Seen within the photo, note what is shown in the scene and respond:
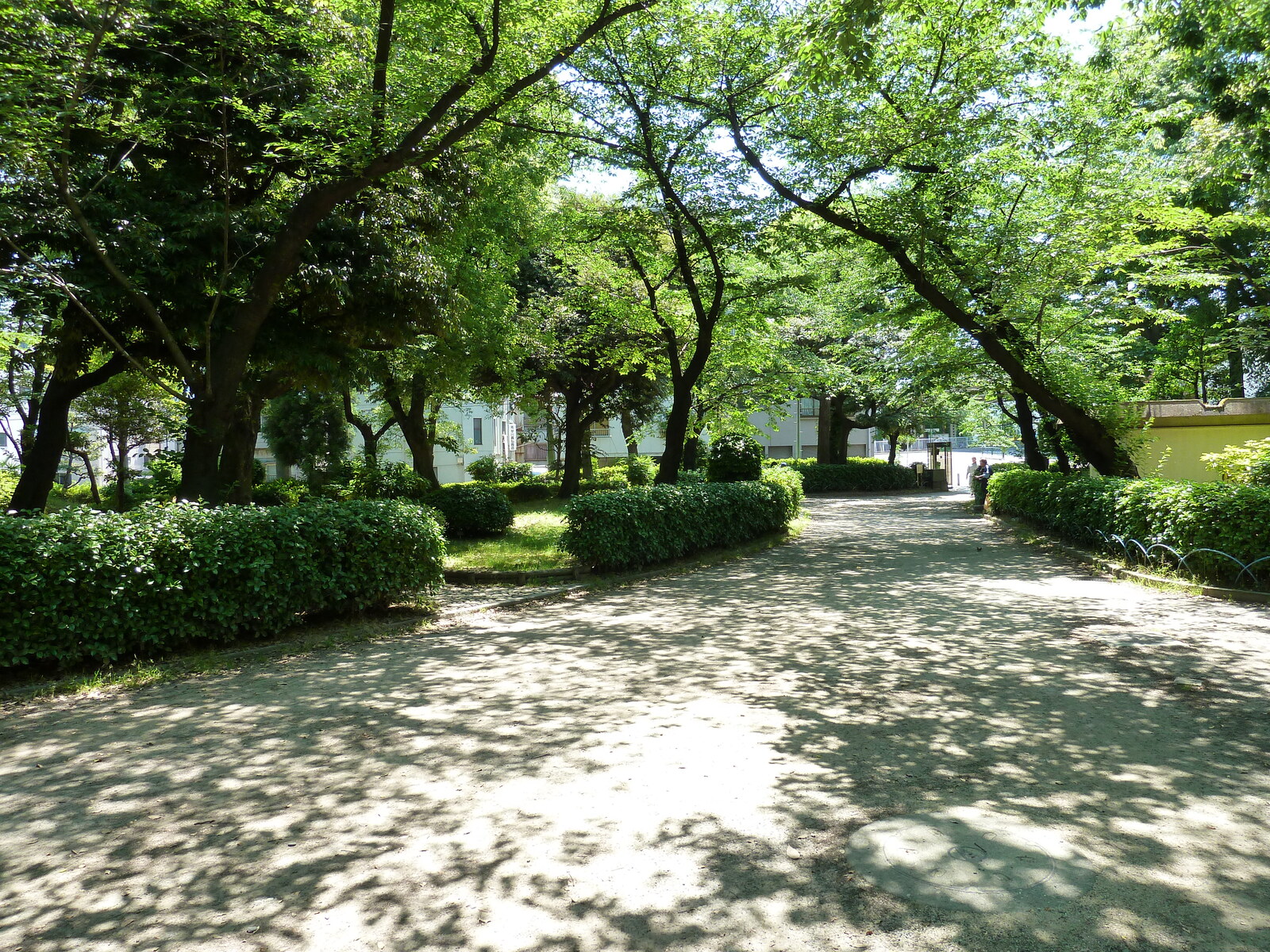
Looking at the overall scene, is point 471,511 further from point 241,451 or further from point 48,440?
point 48,440

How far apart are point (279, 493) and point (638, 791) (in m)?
19.7

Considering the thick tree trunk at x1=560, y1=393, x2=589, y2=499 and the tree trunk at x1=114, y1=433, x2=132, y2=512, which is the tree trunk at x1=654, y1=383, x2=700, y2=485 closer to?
the thick tree trunk at x1=560, y1=393, x2=589, y2=499

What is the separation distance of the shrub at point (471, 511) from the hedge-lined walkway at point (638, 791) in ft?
30.0

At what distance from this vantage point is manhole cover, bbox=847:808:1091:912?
3396mm

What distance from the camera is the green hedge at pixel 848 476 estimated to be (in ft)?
134

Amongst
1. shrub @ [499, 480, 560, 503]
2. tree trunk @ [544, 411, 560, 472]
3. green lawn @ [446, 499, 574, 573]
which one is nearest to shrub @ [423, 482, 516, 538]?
green lawn @ [446, 499, 574, 573]

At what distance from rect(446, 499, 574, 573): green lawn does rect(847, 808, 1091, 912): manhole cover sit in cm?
746

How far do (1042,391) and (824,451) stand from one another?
83.0ft

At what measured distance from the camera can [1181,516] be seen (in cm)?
1111

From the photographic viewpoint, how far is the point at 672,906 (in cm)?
339

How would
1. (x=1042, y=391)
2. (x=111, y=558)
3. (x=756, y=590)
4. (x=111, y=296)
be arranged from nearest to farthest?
(x=111, y=558) < (x=111, y=296) < (x=756, y=590) < (x=1042, y=391)

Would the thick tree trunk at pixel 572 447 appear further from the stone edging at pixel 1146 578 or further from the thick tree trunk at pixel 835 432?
the thick tree trunk at pixel 835 432

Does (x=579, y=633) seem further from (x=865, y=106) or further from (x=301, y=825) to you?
(x=865, y=106)

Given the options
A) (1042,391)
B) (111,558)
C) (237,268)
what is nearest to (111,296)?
(237,268)
